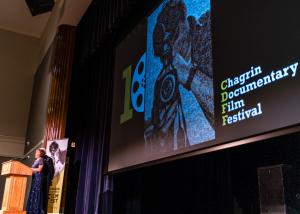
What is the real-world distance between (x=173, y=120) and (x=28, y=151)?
11.6ft

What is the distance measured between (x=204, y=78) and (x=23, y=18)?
439cm

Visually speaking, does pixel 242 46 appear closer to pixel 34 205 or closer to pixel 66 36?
pixel 34 205

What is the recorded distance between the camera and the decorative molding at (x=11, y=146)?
528cm

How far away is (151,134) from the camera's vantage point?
238 cm

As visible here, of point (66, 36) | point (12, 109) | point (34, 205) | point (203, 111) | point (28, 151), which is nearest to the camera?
point (203, 111)

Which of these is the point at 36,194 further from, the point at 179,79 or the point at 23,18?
the point at 23,18

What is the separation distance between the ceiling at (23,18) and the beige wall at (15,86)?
0.39 feet

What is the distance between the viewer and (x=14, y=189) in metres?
2.67

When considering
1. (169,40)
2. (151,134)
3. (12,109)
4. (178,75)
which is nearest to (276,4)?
(178,75)

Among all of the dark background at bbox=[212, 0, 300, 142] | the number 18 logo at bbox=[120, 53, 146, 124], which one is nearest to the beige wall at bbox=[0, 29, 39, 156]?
the number 18 logo at bbox=[120, 53, 146, 124]

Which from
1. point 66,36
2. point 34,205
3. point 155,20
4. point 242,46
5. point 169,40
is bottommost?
point 34,205

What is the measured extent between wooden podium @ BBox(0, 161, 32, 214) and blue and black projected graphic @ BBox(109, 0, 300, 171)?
2.25 ft

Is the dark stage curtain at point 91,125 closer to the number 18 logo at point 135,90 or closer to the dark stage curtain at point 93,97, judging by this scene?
the dark stage curtain at point 93,97

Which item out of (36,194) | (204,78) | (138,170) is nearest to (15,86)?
(36,194)
